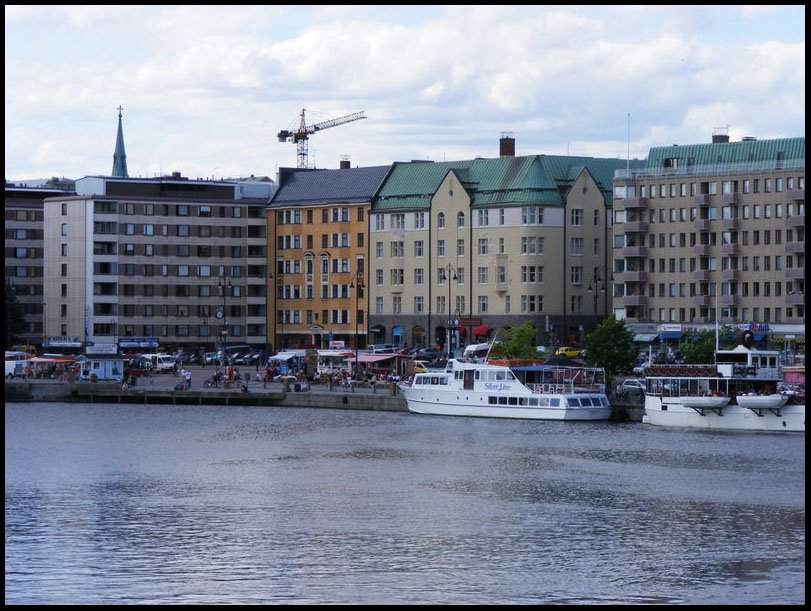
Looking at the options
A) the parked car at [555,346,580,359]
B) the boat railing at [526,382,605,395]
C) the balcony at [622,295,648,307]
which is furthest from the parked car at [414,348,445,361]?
the boat railing at [526,382,605,395]

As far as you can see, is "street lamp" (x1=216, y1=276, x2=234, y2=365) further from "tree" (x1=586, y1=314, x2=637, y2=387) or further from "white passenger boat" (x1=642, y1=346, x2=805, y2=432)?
"white passenger boat" (x1=642, y1=346, x2=805, y2=432)

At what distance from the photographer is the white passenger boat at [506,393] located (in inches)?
4601

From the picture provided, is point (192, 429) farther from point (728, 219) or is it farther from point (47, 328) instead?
point (47, 328)

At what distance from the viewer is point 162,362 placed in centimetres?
16425

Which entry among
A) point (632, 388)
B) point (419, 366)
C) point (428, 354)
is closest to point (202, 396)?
point (419, 366)

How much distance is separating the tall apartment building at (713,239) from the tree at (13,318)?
62603 mm

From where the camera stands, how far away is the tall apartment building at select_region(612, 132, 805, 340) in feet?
509

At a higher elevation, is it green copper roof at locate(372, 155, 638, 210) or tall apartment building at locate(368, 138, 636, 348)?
green copper roof at locate(372, 155, 638, 210)

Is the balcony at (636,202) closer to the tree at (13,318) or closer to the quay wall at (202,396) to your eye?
the quay wall at (202,396)

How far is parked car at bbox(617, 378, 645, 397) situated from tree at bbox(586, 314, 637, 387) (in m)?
4.12

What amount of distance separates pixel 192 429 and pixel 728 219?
64302 millimetres

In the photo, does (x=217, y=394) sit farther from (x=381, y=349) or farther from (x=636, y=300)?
(x=636, y=300)

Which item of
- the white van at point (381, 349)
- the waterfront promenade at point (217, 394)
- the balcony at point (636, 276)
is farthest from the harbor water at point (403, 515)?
the balcony at point (636, 276)

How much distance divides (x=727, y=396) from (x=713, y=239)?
52.8m
